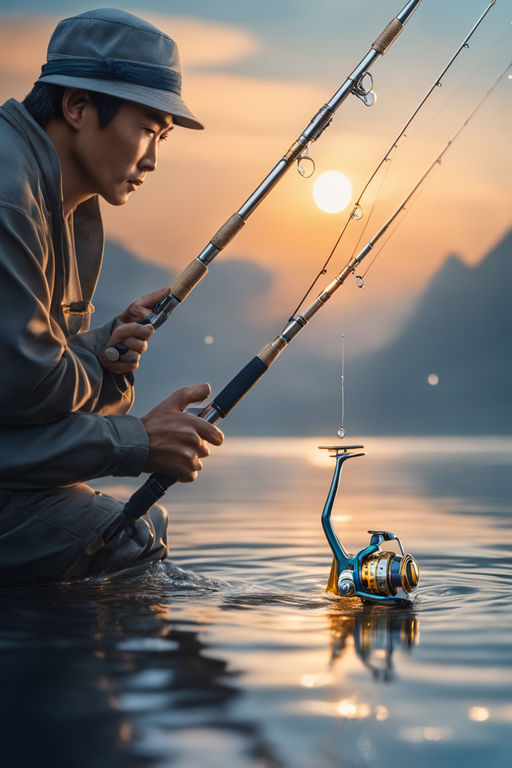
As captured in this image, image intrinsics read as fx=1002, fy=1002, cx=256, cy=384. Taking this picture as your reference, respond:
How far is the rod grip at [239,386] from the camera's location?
8.39 ft

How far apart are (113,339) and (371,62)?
0.95 m

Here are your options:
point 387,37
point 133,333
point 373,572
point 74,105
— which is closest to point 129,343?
point 133,333

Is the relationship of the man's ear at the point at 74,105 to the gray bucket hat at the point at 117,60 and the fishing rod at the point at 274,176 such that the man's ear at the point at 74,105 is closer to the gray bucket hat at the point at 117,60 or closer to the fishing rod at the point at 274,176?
the gray bucket hat at the point at 117,60

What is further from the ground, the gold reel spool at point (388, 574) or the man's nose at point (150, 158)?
the man's nose at point (150, 158)

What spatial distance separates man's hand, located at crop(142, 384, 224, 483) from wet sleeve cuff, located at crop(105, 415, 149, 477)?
0.06ft

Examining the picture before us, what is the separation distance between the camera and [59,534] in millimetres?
2488

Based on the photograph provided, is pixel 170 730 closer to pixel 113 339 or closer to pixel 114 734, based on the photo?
pixel 114 734

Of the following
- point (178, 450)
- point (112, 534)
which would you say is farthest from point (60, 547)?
point (178, 450)

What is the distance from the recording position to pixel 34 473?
2387 millimetres

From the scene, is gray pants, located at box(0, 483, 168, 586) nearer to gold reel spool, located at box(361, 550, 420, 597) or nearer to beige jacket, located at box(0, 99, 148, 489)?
beige jacket, located at box(0, 99, 148, 489)

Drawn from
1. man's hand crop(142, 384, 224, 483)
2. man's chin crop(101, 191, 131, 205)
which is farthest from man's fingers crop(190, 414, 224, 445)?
man's chin crop(101, 191, 131, 205)

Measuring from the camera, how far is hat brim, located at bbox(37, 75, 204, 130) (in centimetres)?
241

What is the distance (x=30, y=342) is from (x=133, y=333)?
325 millimetres

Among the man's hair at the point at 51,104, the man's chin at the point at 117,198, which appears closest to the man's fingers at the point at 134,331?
the man's chin at the point at 117,198
